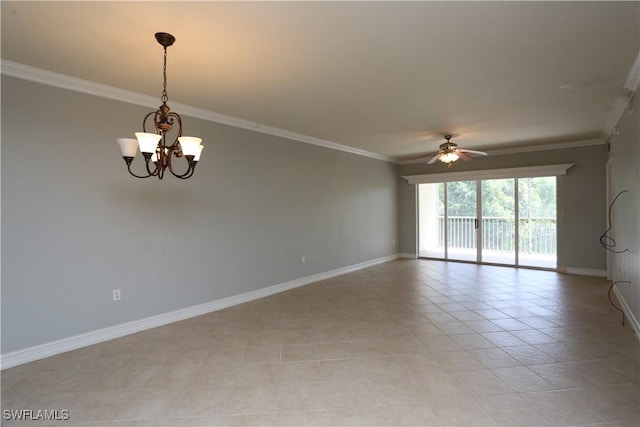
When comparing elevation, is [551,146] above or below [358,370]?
above

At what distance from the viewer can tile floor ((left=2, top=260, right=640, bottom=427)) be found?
2033mm

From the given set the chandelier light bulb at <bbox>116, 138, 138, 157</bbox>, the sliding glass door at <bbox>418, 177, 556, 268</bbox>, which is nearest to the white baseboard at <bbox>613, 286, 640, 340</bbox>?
the sliding glass door at <bbox>418, 177, 556, 268</bbox>

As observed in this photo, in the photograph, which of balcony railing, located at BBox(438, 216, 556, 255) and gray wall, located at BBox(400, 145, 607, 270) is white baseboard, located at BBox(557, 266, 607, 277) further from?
balcony railing, located at BBox(438, 216, 556, 255)

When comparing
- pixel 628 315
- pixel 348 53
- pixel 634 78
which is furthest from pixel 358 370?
pixel 634 78

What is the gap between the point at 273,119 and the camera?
14.2ft

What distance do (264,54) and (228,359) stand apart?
2.54 meters

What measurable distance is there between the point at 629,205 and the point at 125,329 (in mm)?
5416

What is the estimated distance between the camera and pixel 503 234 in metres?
6.92

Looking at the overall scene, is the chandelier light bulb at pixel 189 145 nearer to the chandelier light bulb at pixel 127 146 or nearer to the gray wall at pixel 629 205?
the chandelier light bulb at pixel 127 146

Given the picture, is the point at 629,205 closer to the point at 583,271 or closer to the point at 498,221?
the point at 583,271

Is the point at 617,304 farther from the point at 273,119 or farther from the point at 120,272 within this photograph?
the point at 120,272

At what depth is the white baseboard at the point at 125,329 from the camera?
106 inches

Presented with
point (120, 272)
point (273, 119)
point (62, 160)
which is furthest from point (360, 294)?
point (62, 160)

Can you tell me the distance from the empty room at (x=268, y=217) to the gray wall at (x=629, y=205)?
6cm
